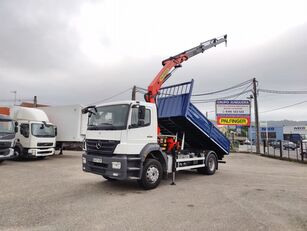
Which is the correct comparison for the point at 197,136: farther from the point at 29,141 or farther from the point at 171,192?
the point at 29,141

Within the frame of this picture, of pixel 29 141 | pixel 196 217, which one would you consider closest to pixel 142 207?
pixel 196 217

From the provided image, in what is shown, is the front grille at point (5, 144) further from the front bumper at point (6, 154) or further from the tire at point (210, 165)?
the tire at point (210, 165)

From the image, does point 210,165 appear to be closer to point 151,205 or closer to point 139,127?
point 139,127

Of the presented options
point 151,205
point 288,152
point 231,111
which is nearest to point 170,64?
point 151,205

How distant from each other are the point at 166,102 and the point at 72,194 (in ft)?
14.4

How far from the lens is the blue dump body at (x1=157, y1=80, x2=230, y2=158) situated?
28.0ft

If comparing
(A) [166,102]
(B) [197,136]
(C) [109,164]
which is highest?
(A) [166,102]

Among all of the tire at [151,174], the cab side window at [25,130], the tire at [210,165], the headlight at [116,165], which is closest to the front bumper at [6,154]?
the cab side window at [25,130]

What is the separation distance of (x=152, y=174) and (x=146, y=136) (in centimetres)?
111

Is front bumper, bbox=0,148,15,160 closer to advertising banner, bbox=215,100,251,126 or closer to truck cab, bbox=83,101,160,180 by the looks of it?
truck cab, bbox=83,101,160,180

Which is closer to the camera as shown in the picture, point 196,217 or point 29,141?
point 196,217

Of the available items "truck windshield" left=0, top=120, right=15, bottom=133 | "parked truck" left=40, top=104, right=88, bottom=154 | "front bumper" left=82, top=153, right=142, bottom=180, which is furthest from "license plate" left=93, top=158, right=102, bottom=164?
"parked truck" left=40, top=104, right=88, bottom=154

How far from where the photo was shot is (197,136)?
9.96 meters

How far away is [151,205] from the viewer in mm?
5750
